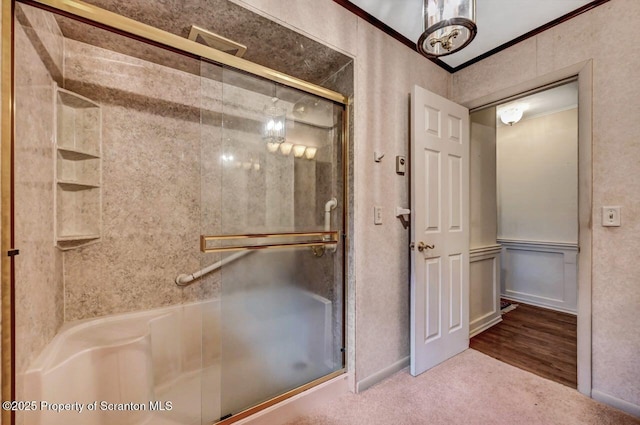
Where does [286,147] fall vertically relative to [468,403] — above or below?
above

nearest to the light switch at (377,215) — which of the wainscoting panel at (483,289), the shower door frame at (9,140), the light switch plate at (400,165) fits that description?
the light switch plate at (400,165)

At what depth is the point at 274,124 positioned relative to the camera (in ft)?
4.94

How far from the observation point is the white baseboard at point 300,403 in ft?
4.47

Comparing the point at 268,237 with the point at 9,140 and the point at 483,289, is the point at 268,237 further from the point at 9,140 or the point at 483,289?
the point at 483,289

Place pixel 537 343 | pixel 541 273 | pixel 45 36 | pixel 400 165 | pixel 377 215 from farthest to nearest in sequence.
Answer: pixel 541 273
pixel 537 343
pixel 400 165
pixel 377 215
pixel 45 36

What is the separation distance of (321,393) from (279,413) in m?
0.29

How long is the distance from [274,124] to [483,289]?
272 cm

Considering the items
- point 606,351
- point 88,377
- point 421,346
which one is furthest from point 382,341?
point 88,377

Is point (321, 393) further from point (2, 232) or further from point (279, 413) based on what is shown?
point (2, 232)

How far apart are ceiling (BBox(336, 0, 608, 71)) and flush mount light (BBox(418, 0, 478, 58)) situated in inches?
25.7

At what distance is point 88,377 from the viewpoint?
49.1 inches

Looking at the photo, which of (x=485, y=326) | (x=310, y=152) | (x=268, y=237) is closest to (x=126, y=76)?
(x=310, y=152)

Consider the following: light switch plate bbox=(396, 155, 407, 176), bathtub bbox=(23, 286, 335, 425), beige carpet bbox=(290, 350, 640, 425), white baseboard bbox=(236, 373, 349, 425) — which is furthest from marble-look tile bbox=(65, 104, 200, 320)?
light switch plate bbox=(396, 155, 407, 176)

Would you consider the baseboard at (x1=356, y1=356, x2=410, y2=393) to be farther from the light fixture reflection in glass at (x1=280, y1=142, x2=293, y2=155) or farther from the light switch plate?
the light fixture reflection in glass at (x1=280, y1=142, x2=293, y2=155)
